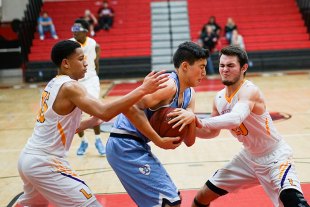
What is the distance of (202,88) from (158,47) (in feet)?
20.2

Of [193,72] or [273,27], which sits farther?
[273,27]

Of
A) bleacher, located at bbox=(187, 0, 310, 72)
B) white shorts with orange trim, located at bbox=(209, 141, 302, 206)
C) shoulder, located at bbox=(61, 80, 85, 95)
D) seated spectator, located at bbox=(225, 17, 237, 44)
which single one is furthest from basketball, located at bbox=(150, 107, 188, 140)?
seated spectator, located at bbox=(225, 17, 237, 44)

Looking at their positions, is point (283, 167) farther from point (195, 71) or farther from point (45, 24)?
point (45, 24)

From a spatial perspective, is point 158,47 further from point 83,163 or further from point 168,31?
point 83,163

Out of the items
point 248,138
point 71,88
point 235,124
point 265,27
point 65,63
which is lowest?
point 265,27

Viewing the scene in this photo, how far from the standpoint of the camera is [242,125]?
15.6 ft

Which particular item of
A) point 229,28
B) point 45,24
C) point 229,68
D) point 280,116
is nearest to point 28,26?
point 45,24

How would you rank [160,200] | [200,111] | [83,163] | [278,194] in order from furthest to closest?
[200,111]
[83,163]
[278,194]
[160,200]

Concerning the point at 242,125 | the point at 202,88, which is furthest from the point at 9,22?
the point at 242,125

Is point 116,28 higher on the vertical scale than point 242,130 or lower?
lower

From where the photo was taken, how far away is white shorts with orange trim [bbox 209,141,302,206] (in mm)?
4484

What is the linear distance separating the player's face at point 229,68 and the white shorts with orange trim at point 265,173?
0.72m

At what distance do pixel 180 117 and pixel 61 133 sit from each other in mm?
955

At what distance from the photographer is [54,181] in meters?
4.06
